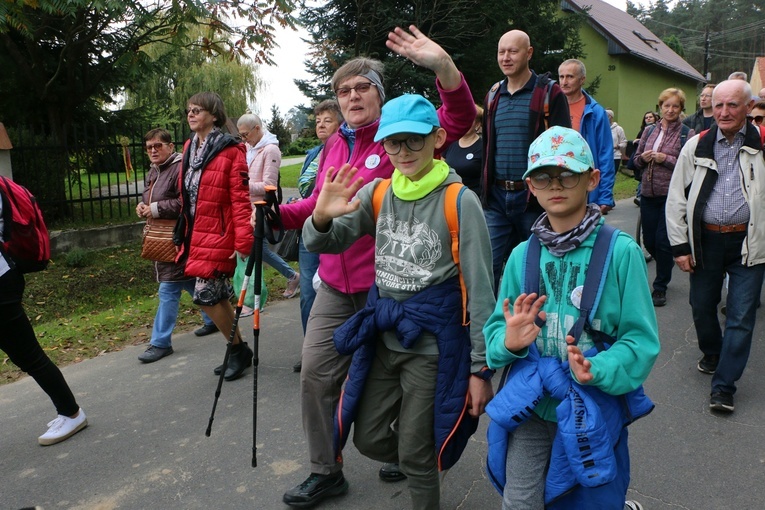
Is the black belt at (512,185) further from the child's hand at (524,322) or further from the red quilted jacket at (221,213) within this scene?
the child's hand at (524,322)

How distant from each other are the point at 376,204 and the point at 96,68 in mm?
11374

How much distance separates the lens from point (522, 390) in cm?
216

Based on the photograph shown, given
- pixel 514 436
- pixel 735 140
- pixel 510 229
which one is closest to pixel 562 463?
pixel 514 436

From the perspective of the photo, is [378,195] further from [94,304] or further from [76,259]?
[76,259]

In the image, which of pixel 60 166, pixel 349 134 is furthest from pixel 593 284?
pixel 60 166

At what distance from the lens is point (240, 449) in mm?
3832

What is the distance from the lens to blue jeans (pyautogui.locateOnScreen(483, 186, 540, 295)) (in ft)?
14.6

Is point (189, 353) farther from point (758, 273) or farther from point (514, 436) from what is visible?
point (758, 273)

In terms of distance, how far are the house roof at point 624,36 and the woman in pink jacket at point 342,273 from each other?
23506 millimetres

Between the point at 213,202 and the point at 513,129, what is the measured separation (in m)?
2.24

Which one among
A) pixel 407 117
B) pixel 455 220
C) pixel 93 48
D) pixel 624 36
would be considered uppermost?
pixel 624 36

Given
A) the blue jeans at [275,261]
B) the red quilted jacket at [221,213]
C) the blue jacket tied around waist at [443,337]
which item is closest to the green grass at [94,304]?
the blue jeans at [275,261]

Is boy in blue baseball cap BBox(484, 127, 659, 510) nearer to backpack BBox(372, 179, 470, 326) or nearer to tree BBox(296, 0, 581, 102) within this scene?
backpack BBox(372, 179, 470, 326)

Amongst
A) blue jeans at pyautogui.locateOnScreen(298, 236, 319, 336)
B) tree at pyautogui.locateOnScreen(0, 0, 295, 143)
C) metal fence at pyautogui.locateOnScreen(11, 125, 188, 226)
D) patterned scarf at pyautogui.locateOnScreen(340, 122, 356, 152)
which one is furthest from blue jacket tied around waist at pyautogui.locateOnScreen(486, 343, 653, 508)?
metal fence at pyautogui.locateOnScreen(11, 125, 188, 226)
